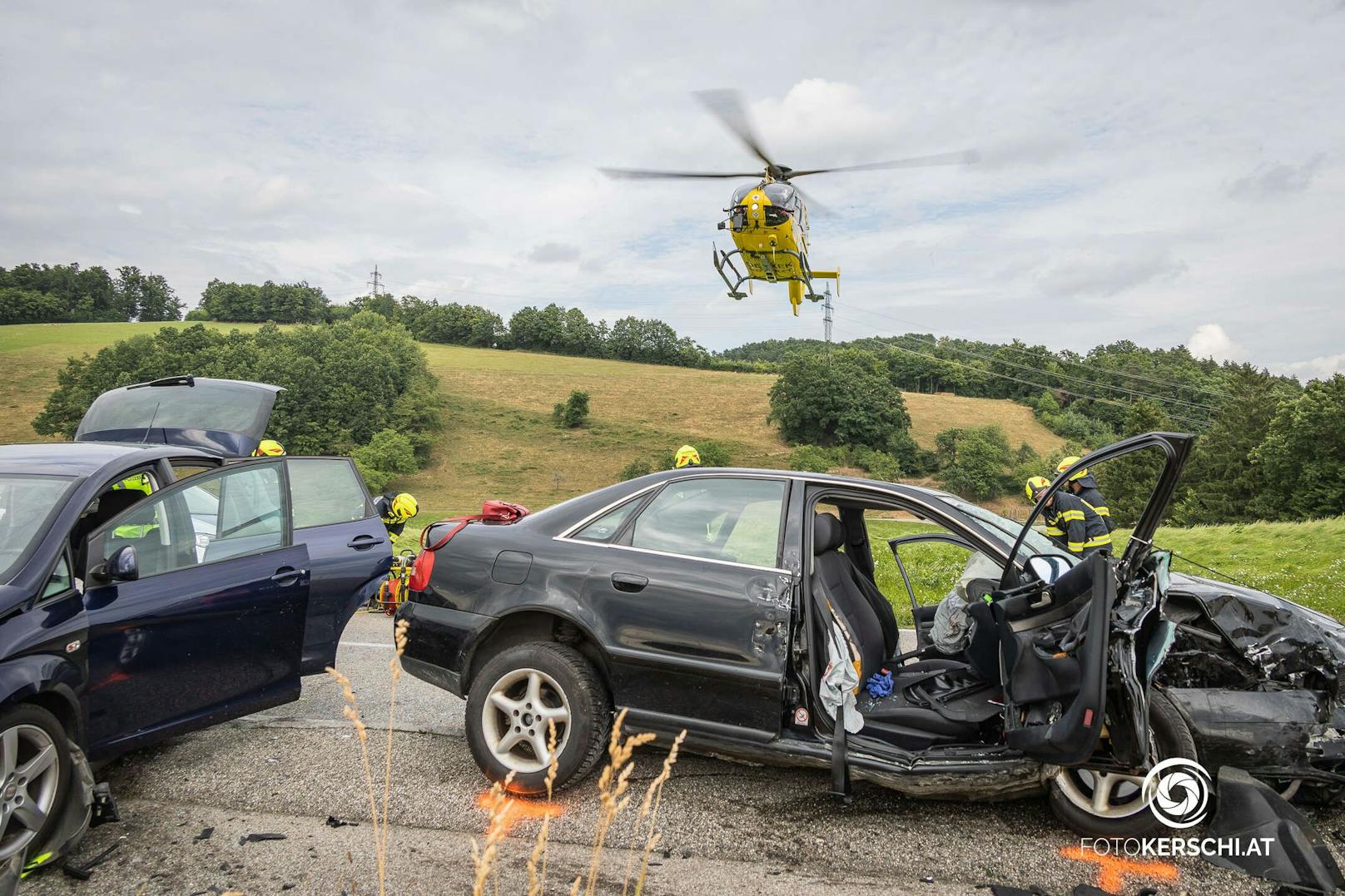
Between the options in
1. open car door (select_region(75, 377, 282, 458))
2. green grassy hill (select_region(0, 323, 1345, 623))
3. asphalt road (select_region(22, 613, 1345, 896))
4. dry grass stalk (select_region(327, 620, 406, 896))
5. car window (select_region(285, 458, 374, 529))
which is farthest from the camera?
green grassy hill (select_region(0, 323, 1345, 623))

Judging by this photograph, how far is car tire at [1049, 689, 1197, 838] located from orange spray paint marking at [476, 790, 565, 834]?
85.4 inches

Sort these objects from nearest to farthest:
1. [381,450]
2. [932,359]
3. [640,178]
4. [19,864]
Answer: [19,864] < [640,178] < [381,450] < [932,359]

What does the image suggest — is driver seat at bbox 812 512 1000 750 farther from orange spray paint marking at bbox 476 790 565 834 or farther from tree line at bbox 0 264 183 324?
tree line at bbox 0 264 183 324

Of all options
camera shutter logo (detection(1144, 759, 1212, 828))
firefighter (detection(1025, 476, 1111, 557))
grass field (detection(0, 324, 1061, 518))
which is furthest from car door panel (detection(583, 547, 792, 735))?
grass field (detection(0, 324, 1061, 518))

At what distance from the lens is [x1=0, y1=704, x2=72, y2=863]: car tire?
10.0 ft

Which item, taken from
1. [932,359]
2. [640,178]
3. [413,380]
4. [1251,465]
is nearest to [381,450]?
[413,380]

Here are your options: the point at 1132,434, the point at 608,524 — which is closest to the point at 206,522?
the point at 608,524

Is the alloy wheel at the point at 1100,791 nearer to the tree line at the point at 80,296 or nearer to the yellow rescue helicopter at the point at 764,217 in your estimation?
the yellow rescue helicopter at the point at 764,217

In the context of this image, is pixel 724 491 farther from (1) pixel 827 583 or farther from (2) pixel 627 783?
(2) pixel 627 783

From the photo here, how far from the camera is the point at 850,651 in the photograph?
400 cm

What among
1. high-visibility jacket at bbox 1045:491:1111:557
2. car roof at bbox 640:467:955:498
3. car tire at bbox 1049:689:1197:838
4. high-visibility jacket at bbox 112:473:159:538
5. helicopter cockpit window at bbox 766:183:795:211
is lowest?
car tire at bbox 1049:689:1197:838

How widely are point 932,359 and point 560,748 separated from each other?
4624 inches

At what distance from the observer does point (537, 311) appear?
116 meters

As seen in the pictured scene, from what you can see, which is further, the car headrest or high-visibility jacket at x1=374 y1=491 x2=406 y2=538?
high-visibility jacket at x1=374 y1=491 x2=406 y2=538
